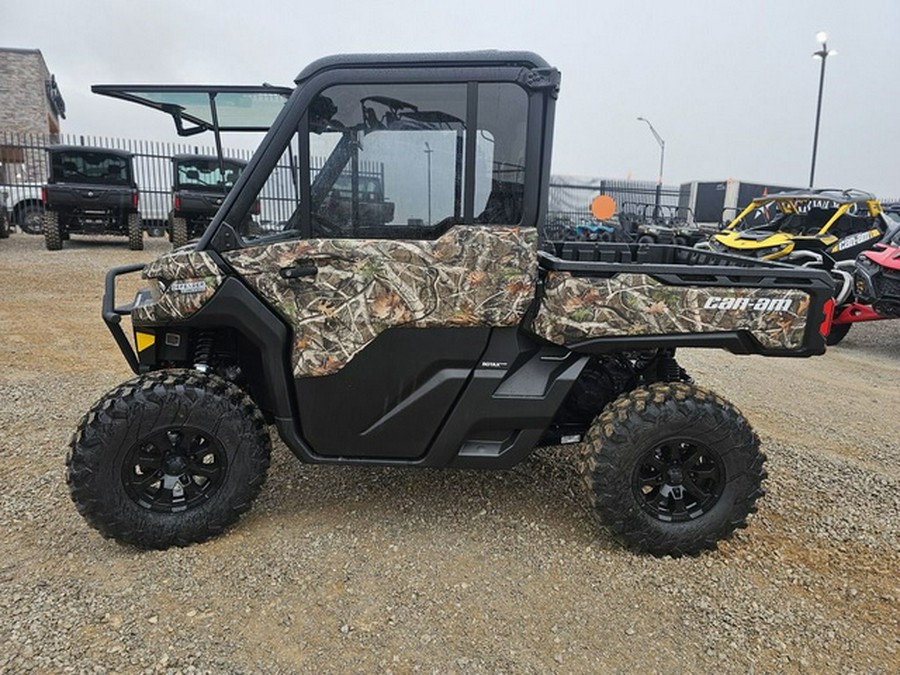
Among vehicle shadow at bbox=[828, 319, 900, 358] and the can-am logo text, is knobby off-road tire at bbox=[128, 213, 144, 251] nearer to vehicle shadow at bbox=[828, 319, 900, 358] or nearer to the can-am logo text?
vehicle shadow at bbox=[828, 319, 900, 358]

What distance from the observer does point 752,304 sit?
2.89 metres

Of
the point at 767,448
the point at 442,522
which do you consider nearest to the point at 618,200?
the point at 767,448

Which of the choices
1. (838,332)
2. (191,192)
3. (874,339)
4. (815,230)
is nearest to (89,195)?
(191,192)

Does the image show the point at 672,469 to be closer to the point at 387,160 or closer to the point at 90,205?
the point at 387,160

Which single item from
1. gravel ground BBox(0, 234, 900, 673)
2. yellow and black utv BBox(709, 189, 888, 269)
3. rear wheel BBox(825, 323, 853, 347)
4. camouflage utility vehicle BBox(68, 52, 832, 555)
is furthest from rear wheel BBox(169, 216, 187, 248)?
rear wheel BBox(825, 323, 853, 347)

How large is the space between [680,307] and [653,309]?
0.12 meters

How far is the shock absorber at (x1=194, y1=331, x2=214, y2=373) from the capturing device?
314 cm

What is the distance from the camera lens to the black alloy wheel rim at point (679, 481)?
2.96 metres

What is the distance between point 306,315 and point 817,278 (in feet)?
7.78

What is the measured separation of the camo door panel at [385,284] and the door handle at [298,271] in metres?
0.01

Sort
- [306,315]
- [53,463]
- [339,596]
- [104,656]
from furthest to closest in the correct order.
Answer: [53,463] < [306,315] < [339,596] < [104,656]

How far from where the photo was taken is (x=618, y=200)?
2297cm

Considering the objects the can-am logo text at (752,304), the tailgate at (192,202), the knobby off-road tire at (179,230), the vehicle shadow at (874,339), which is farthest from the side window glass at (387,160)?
the knobby off-road tire at (179,230)

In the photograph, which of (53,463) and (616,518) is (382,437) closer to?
(616,518)
